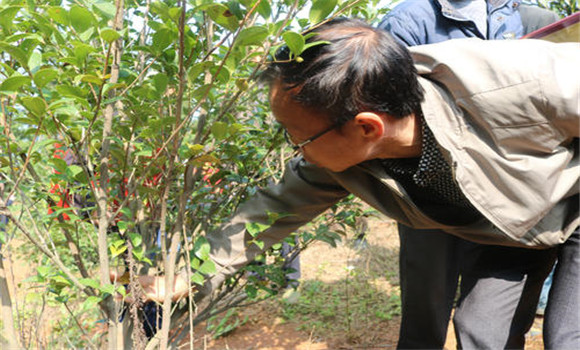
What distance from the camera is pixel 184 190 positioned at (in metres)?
1.48

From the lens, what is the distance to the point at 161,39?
4.00ft

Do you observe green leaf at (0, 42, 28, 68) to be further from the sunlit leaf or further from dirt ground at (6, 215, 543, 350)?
dirt ground at (6, 215, 543, 350)

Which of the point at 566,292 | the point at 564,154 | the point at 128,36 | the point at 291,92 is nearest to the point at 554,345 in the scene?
the point at 566,292

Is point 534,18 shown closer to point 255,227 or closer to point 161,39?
point 255,227

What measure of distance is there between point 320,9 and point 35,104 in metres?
0.63

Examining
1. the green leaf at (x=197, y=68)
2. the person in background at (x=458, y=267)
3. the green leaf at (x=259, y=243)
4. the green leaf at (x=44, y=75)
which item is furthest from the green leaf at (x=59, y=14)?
the person in background at (x=458, y=267)

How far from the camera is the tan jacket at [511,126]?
1328 mm

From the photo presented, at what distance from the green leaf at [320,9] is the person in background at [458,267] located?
0.72 meters

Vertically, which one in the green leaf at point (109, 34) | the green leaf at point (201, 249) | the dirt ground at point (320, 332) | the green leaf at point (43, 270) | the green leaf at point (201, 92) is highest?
the green leaf at point (109, 34)

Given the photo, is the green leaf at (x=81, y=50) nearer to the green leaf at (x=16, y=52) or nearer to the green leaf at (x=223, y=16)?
the green leaf at (x=16, y=52)

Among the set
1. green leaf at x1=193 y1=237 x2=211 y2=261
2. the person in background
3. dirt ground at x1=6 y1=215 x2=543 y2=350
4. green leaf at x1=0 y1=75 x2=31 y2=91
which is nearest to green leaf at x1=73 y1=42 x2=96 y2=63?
green leaf at x1=0 y1=75 x2=31 y2=91

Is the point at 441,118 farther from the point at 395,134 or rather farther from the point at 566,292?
the point at 566,292

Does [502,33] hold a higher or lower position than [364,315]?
higher

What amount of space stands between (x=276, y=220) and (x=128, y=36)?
2.36 feet
